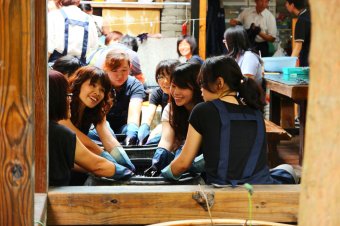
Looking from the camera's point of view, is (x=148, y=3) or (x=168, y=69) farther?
(x=148, y=3)

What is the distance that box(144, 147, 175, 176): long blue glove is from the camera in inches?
153

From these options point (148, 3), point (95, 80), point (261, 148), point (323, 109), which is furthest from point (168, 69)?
point (148, 3)

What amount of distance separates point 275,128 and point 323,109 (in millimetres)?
4125

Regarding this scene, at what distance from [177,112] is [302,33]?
11.5ft

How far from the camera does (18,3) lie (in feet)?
7.55

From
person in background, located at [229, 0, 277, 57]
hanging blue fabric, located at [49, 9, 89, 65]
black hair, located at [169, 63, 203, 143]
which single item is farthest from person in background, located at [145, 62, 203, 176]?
person in background, located at [229, 0, 277, 57]

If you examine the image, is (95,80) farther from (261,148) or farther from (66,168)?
(261,148)

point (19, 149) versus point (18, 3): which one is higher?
point (18, 3)

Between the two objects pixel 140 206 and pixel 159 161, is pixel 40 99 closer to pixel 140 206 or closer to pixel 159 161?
pixel 140 206

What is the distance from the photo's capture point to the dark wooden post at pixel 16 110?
7.54 ft

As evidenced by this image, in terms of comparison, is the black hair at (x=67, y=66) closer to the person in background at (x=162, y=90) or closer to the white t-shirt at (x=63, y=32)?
the person in background at (x=162, y=90)

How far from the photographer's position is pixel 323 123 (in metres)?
1.35

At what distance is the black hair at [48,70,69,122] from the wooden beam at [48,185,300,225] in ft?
1.31

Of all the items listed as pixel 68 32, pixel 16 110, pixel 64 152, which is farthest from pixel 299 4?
pixel 16 110
